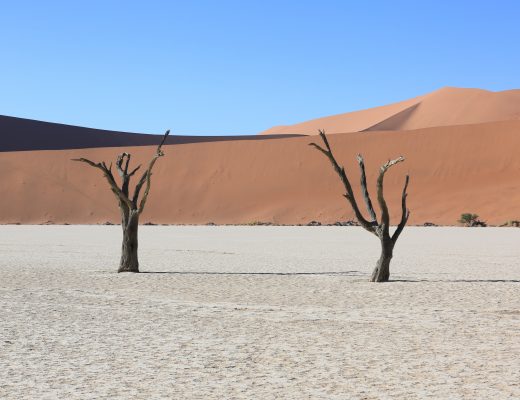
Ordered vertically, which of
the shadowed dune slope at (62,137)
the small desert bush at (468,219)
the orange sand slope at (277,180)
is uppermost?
the shadowed dune slope at (62,137)

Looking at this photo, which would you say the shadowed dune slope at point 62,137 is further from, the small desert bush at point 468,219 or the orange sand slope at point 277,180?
the small desert bush at point 468,219

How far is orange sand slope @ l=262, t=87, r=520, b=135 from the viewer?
108 metres

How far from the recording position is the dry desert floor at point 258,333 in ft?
21.3

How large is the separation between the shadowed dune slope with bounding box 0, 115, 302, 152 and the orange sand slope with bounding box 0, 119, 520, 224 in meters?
15.0

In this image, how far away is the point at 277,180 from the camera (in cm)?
7094

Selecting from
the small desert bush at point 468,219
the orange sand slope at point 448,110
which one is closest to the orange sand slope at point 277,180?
the small desert bush at point 468,219

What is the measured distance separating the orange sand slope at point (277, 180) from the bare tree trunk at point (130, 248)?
38.5 metres

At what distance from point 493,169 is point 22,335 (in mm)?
59333

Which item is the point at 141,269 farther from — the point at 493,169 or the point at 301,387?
the point at 493,169

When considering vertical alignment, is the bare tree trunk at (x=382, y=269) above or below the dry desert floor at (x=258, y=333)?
above

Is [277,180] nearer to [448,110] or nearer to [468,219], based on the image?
[468,219]

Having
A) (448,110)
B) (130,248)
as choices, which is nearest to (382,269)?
(130,248)

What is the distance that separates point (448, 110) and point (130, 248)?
9922 cm

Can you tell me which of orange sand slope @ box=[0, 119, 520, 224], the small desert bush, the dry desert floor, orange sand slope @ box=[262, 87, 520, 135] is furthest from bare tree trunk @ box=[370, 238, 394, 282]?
orange sand slope @ box=[262, 87, 520, 135]
